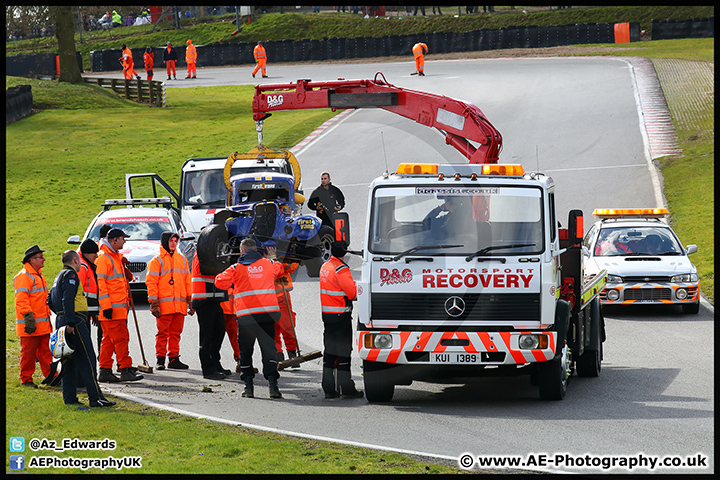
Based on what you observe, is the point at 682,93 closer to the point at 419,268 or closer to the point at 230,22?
the point at 419,268

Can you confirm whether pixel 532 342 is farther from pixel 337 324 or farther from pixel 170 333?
pixel 170 333

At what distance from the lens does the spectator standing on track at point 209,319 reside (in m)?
12.6

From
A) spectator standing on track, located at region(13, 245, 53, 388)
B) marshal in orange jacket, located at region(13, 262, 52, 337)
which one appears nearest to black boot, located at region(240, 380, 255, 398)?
spectator standing on track, located at region(13, 245, 53, 388)

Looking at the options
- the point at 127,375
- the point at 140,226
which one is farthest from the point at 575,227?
the point at 140,226

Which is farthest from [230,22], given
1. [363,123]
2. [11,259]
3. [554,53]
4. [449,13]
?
[11,259]

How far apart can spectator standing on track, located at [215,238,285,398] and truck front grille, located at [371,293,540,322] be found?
169 centimetres

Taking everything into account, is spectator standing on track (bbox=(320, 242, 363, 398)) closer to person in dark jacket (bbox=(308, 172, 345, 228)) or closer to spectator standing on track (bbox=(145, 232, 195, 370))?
spectator standing on track (bbox=(145, 232, 195, 370))

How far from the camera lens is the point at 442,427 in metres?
9.78

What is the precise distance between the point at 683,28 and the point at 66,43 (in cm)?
3451

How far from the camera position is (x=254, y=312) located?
11.4 metres

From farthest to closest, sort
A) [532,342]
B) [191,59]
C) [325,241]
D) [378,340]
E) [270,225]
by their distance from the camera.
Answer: [191,59] < [270,225] < [325,241] < [378,340] < [532,342]

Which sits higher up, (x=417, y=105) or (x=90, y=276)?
(x=417, y=105)

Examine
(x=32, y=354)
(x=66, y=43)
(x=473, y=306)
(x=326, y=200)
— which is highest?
(x=66, y=43)

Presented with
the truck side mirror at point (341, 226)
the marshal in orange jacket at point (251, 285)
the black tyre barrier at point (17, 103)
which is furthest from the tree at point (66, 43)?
the truck side mirror at point (341, 226)
